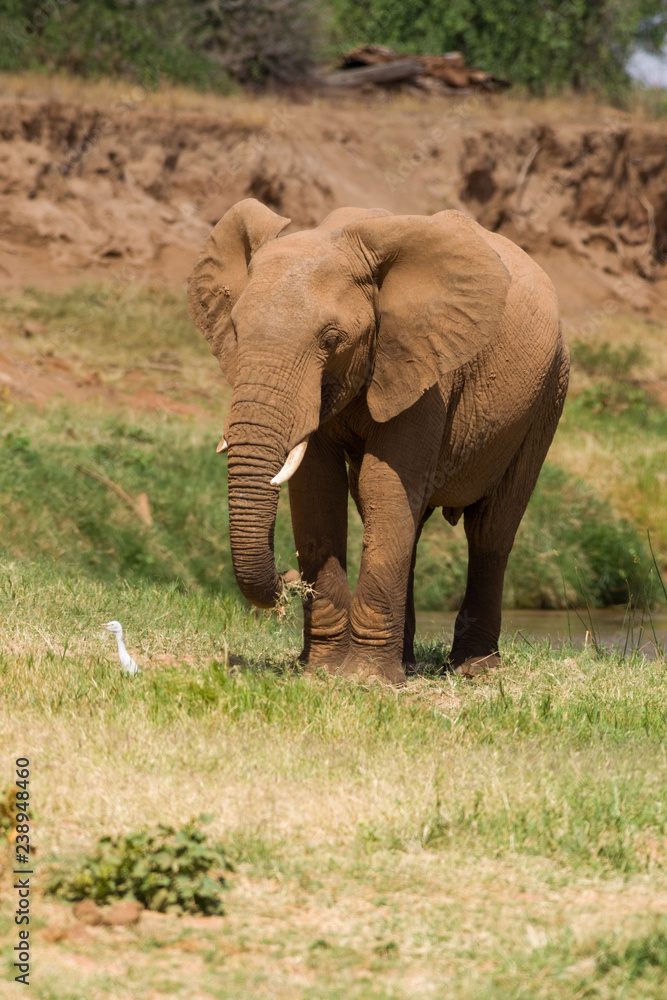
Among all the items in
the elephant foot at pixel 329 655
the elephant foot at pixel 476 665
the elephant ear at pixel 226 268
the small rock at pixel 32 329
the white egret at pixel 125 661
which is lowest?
the elephant foot at pixel 476 665

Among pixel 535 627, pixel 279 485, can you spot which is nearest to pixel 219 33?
pixel 535 627

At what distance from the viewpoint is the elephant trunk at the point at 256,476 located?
5.74 m

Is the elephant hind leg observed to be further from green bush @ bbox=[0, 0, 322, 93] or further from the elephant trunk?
green bush @ bbox=[0, 0, 322, 93]

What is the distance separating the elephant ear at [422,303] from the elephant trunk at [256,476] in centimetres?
78

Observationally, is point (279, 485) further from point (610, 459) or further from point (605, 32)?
point (605, 32)

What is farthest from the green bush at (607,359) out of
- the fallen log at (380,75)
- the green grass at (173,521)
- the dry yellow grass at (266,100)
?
the fallen log at (380,75)

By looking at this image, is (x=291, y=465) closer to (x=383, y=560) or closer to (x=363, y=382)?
(x=363, y=382)

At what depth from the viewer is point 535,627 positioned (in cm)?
1248

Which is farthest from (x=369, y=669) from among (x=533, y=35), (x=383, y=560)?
(x=533, y=35)

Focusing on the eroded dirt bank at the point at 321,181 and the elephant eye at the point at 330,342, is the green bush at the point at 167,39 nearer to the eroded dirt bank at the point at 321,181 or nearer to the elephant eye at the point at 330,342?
the eroded dirt bank at the point at 321,181

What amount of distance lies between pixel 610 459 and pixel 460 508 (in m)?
8.83

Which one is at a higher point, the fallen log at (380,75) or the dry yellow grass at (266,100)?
the fallen log at (380,75)

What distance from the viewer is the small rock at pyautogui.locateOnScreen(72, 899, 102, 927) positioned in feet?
12.9

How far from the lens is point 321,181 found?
2272 cm
